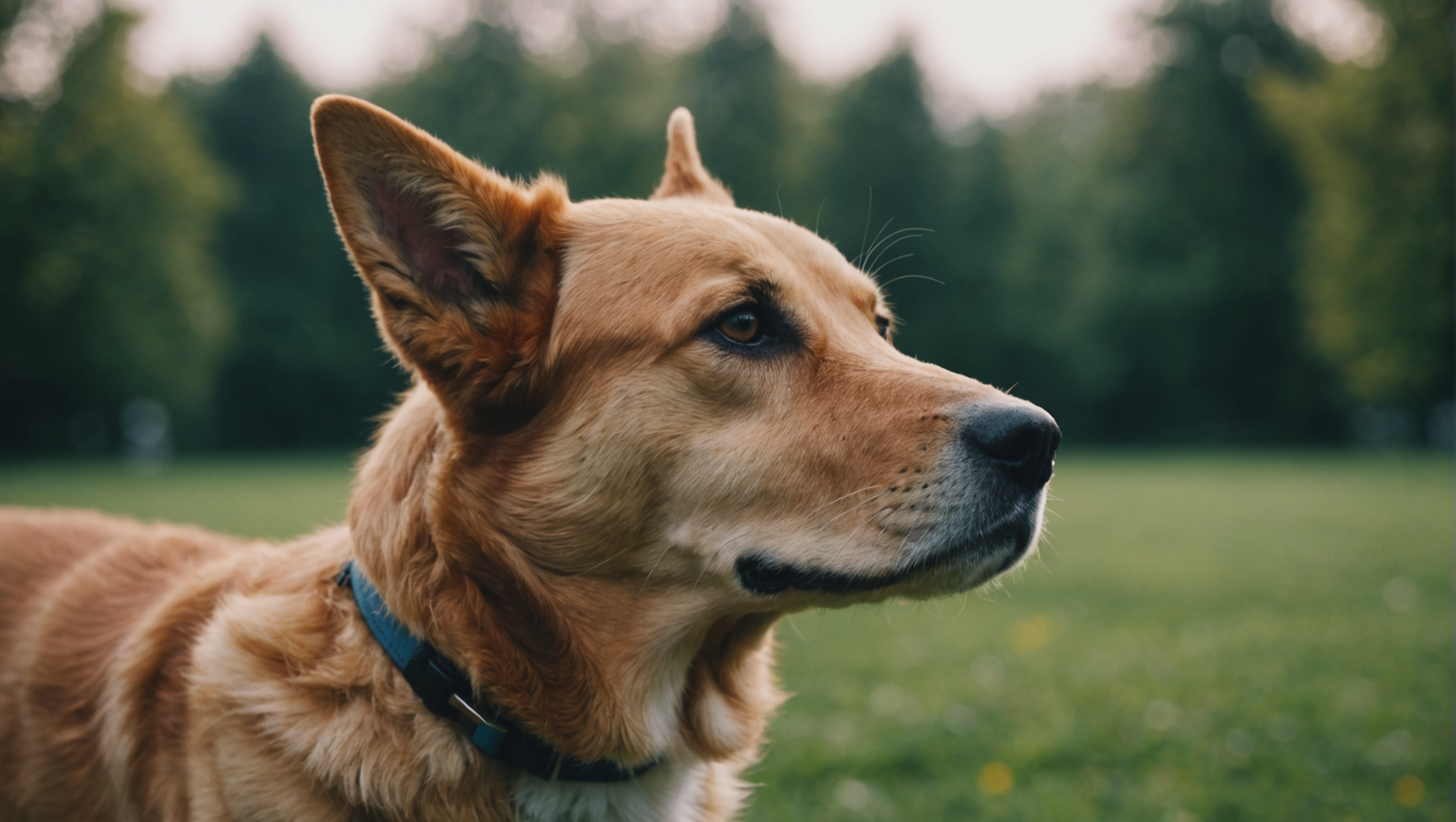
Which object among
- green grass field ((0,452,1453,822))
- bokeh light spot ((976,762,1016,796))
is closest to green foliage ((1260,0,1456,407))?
green grass field ((0,452,1453,822))

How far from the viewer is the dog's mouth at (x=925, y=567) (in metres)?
2.31

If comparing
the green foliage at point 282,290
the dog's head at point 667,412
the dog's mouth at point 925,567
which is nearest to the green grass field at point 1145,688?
the dog's mouth at point 925,567

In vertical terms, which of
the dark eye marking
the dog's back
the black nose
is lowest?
the dog's back

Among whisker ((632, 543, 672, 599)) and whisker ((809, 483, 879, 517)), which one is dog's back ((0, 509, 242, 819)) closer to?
whisker ((632, 543, 672, 599))

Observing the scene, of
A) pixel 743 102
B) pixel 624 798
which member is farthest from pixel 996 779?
pixel 743 102

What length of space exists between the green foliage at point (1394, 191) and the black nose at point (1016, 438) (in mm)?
25994

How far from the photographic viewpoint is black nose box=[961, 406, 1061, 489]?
2268mm

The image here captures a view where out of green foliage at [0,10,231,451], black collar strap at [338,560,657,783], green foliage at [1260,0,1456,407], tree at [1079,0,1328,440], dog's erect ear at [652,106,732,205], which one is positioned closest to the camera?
black collar strap at [338,560,657,783]

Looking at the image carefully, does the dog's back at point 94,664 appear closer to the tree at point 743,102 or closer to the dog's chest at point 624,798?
the dog's chest at point 624,798

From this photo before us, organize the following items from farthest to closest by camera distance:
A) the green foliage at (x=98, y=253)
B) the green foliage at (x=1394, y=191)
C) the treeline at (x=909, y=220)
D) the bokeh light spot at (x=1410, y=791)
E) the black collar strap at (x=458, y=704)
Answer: the treeline at (x=909, y=220), the green foliage at (x=98, y=253), the green foliage at (x=1394, y=191), the bokeh light spot at (x=1410, y=791), the black collar strap at (x=458, y=704)

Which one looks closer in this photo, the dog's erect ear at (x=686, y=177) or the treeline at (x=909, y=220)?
the dog's erect ear at (x=686, y=177)

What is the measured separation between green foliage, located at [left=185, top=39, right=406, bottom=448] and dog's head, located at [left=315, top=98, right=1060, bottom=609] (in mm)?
33671

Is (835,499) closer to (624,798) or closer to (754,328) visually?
(754,328)

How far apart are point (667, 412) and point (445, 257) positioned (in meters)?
0.75
